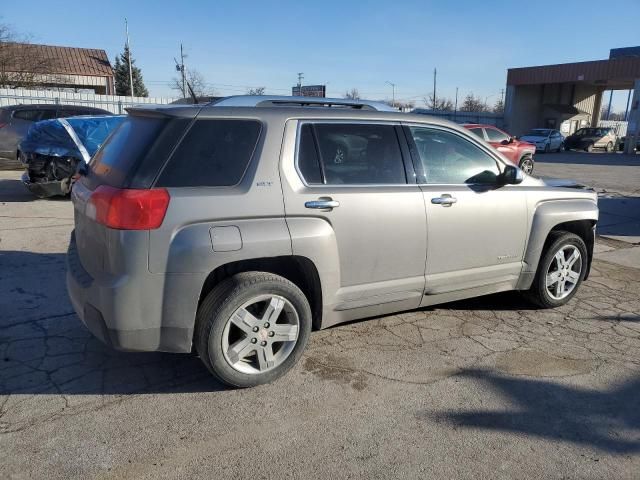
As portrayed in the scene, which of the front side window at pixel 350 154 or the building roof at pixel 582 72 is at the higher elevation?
the building roof at pixel 582 72

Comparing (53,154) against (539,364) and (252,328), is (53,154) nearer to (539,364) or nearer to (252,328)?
(252,328)

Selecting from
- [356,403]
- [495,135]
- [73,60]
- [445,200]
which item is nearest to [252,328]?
[356,403]

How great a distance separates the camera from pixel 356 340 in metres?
4.20

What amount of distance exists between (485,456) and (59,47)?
51.2m

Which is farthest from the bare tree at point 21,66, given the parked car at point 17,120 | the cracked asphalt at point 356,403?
the cracked asphalt at point 356,403

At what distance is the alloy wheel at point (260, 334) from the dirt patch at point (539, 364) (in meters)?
1.58

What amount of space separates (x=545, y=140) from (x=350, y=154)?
3286 centimetres

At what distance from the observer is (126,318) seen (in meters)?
2.99

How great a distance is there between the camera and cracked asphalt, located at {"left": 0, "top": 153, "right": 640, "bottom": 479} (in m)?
2.71

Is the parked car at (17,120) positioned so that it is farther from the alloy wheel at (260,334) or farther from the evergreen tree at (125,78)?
the evergreen tree at (125,78)

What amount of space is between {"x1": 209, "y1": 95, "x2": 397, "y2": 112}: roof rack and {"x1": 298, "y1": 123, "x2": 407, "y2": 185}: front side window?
28 centimetres

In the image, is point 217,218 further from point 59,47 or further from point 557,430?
point 59,47

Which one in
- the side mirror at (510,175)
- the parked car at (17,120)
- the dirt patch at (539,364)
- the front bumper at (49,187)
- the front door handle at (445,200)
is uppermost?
the parked car at (17,120)

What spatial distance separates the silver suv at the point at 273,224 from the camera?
3.02 metres
